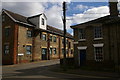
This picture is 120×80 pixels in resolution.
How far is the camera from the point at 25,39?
27.0 m

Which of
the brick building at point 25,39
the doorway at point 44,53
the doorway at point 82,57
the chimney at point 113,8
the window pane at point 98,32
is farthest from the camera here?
the doorway at point 44,53

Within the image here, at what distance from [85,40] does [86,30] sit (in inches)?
53.8

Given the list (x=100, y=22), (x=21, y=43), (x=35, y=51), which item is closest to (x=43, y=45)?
(x=35, y=51)

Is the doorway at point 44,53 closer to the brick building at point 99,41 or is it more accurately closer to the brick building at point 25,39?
the brick building at point 25,39

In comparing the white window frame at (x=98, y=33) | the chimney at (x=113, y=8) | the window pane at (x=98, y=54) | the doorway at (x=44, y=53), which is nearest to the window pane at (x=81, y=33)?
the white window frame at (x=98, y=33)

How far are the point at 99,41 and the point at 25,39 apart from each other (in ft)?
48.5

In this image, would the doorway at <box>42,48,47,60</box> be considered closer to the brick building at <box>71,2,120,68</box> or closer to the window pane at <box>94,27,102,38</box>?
the brick building at <box>71,2,120,68</box>

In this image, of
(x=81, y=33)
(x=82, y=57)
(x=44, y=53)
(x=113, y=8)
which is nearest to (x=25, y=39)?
(x=44, y=53)

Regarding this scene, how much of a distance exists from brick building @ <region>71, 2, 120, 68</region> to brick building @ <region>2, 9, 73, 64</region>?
432 inches

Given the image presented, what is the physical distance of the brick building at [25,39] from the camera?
2511 cm

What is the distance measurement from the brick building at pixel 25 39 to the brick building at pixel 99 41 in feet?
36.0

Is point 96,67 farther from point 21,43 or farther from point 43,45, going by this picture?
Answer: point 43,45

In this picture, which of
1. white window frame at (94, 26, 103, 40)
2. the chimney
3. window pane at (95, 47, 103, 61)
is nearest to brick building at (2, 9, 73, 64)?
white window frame at (94, 26, 103, 40)

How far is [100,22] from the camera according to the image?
18031mm
